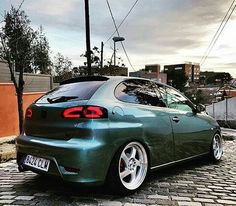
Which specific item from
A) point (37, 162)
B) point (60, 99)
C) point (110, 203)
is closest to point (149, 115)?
point (60, 99)

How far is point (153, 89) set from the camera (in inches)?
206

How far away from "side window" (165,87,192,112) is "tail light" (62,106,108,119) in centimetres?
162

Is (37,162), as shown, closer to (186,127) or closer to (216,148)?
(186,127)

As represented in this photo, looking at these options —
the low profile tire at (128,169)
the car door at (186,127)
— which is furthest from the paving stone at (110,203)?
the car door at (186,127)

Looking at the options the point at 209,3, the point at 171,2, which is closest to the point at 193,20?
the point at 209,3

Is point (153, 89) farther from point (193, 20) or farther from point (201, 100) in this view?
point (201, 100)

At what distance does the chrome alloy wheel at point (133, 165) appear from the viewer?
4309 millimetres

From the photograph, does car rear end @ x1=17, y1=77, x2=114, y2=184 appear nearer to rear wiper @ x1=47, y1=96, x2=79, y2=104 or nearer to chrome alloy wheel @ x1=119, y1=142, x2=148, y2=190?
rear wiper @ x1=47, y1=96, x2=79, y2=104

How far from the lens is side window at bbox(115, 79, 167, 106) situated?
4.55m

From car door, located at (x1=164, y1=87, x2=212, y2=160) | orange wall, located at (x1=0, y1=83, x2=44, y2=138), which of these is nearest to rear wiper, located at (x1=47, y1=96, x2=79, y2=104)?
car door, located at (x1=164, y1=87, x2=212, y2=160)

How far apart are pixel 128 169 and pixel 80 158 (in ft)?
2.59

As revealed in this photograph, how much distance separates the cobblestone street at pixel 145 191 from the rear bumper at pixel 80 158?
0.98ft

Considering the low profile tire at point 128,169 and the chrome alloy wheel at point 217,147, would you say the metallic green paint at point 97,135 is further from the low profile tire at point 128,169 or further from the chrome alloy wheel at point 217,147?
the chrome alloy wheel at point 217,147

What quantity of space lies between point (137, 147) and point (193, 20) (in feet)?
42.7
